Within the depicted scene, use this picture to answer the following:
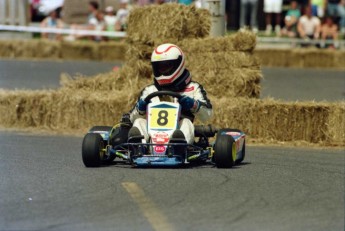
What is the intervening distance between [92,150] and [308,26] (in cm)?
1617

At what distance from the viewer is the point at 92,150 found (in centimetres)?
980

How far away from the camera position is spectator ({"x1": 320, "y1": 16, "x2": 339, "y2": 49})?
25.2m

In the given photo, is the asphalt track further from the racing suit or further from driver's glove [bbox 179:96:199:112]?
driver's glove [bbox 179:96:199:112]

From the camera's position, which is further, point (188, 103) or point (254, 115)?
point (254, 115)

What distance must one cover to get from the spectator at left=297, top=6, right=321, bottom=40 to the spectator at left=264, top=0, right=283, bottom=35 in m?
1.13

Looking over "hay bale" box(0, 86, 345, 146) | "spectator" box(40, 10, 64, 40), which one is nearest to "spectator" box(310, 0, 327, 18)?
"spectator" box(40, 10, 64, 40)

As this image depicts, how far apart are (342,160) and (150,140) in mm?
2249

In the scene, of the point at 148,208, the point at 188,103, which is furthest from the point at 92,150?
the point at 148,208

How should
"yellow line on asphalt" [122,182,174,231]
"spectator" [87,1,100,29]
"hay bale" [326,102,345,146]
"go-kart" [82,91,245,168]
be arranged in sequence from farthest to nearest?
"spectator" [87,1,100,29] < "hay bale" [326,102,345,146] < "go-kart" [82,91,245,168] < "yellow line on asphalt" [122,182,174,231]

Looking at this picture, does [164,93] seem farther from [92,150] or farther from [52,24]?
[52,24]

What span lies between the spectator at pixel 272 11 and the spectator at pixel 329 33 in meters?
1.63

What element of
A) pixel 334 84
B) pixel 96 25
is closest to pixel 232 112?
pixel 334 84

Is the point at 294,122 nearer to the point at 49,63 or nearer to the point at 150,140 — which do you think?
the point at 150,140

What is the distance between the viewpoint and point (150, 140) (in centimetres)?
984
